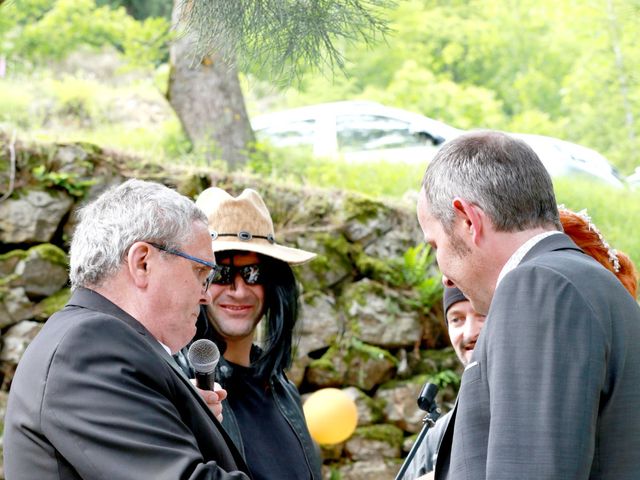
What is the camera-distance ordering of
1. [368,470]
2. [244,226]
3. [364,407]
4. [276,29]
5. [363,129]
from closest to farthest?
[276,29]
[244,226]
[368,470]
[364,407]
[363,129]

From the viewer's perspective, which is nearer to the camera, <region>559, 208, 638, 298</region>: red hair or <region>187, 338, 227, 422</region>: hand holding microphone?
<region>187, 338, 227, 422</region>: hand holding microphone

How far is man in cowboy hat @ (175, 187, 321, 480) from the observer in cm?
324

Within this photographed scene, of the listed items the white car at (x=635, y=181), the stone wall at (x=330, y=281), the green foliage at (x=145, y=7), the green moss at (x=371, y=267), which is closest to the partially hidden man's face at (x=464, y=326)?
the stone wall at (x=330, y=281)

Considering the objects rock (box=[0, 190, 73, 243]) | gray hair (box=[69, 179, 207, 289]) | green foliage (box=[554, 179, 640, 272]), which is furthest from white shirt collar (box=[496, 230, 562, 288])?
green foliage (box=[554, 179, 640, 272])

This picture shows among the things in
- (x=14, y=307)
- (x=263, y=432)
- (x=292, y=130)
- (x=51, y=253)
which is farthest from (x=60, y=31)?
(x=263, y=432)

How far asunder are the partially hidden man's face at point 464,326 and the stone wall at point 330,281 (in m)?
3.40

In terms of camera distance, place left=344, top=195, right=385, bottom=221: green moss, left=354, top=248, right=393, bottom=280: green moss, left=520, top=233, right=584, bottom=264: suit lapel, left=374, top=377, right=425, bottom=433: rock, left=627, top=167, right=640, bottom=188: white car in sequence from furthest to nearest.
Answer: left=627, top=167, right=640, bottom=188: white car, left=344, top=195, right=385, bottom=221: green moss, left=354, top=248, right=393, bottom=280: green moss, left=374, top=377, right=425, bottom=433: rock, left=520, top=233, right=584, bottom=264: suit lapel

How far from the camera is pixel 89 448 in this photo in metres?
2.06

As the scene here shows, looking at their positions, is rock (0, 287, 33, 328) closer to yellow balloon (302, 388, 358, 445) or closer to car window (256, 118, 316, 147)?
yellow balloon (302, 388, 358, 445)

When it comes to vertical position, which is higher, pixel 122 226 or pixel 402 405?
pixel 122 226

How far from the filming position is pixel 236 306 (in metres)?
3.47

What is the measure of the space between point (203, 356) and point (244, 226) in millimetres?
1051

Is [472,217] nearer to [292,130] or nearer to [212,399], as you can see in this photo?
[212,399]

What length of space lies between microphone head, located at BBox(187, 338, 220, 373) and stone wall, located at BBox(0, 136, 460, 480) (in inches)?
139
